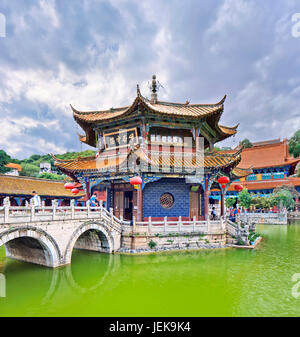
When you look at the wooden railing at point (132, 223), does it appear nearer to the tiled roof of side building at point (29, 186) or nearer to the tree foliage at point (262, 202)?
the tiled roof of side building at point (29, 186)

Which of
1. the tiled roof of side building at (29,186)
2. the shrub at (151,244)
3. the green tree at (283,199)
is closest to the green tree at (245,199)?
the green tree at (283,199)

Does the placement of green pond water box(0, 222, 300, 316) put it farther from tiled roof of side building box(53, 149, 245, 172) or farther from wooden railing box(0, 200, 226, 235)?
tiled roof of side building box(53, 149, 245, 172)

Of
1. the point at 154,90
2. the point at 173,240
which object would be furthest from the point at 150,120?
the point at 173,240

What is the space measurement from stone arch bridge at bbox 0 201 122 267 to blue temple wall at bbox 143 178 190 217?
8.15 ft

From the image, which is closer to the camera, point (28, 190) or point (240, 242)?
point (240, 242)

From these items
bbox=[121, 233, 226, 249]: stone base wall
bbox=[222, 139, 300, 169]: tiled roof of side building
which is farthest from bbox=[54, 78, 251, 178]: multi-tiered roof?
bbox=[222, 139, 300, 169]: tiled roof of side building

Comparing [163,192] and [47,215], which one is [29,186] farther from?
[47,215]

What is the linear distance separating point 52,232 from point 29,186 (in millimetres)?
19159

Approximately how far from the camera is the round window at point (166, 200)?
A: 17.1 m

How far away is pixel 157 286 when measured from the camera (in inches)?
381

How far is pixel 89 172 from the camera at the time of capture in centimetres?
1695

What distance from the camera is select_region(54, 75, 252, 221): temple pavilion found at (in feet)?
51.6

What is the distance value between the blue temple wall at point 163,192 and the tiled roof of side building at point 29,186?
642 inches

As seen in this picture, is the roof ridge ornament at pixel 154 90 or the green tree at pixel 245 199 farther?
the green tree at pixel 245 199
